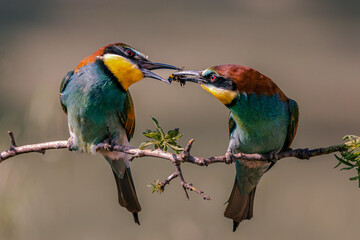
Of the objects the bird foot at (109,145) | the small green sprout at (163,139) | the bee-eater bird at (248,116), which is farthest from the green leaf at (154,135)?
the bird foot at (109,145)

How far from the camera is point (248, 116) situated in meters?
1.36

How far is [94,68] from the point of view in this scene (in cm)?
143

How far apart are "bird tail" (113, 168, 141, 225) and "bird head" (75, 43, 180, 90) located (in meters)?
0.31

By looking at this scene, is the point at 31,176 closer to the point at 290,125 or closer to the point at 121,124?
the point at 121,124

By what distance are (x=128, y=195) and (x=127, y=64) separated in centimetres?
40

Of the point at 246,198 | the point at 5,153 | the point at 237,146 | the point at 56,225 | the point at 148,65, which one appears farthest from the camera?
the point at 56,225

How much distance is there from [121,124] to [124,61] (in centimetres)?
21

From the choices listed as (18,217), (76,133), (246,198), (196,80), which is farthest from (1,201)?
(246,198)

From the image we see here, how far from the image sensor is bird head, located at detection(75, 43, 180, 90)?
4.39ft

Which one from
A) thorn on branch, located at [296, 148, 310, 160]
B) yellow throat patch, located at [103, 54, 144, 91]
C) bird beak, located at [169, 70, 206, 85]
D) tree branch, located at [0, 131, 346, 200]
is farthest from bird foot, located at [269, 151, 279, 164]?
yellow throat patch, located at [103, 54, 144, 91]

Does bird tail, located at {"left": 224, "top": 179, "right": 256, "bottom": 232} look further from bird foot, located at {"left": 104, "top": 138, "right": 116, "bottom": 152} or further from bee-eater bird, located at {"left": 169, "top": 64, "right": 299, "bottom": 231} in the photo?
bird foot, located at {"left": 104, "top": 138, "right": 116, "bottom": 152}

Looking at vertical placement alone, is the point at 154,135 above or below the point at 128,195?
above

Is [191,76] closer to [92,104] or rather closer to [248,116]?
[248,116]

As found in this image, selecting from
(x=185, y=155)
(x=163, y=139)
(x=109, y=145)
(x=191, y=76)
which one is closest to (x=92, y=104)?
(x=109, y=145)
